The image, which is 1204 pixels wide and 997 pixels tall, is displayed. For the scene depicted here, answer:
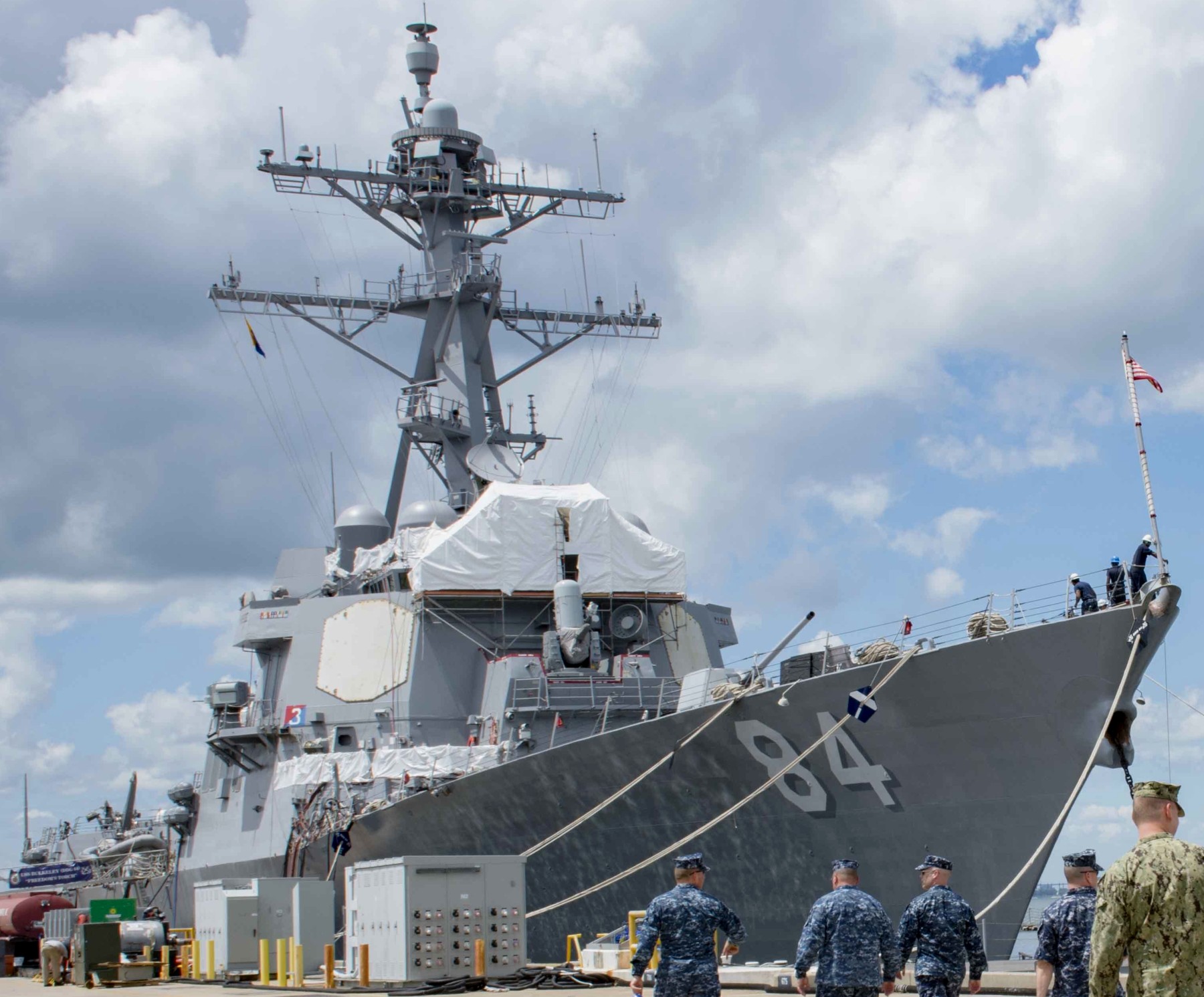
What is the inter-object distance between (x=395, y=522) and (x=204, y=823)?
512 cm

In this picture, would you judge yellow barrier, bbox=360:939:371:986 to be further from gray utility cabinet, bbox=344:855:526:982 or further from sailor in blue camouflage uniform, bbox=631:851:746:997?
sailor in blue camouflage uniform, bbox=631:851:746:997

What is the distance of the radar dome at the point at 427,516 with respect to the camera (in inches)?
845

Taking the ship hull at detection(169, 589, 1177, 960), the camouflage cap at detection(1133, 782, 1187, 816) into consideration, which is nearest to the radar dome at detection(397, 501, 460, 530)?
the ship hull at detection(169, 589, 1177, 960)

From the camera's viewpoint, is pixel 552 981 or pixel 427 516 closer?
pixel 552 981

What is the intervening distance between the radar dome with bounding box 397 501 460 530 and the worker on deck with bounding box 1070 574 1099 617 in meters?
10.5

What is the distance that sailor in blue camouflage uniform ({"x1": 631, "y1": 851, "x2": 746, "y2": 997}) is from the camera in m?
6.62

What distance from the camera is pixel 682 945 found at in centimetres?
666

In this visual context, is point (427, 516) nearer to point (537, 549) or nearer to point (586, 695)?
point (537, 549)

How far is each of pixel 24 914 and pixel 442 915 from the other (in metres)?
12.3

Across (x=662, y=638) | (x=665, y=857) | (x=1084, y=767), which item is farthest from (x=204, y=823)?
(x=1084, y=767)

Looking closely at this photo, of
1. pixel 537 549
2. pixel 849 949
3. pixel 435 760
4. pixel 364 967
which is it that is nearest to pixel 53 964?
pixel 435 760

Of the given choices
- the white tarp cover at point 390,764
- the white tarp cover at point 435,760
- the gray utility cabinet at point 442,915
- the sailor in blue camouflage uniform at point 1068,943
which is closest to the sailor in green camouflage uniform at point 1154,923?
the sailor in blue camouflage uniform at point 1068,943

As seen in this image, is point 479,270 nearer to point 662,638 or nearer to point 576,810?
point 662,638

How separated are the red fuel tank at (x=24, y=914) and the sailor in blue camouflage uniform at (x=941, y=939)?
1747cm
